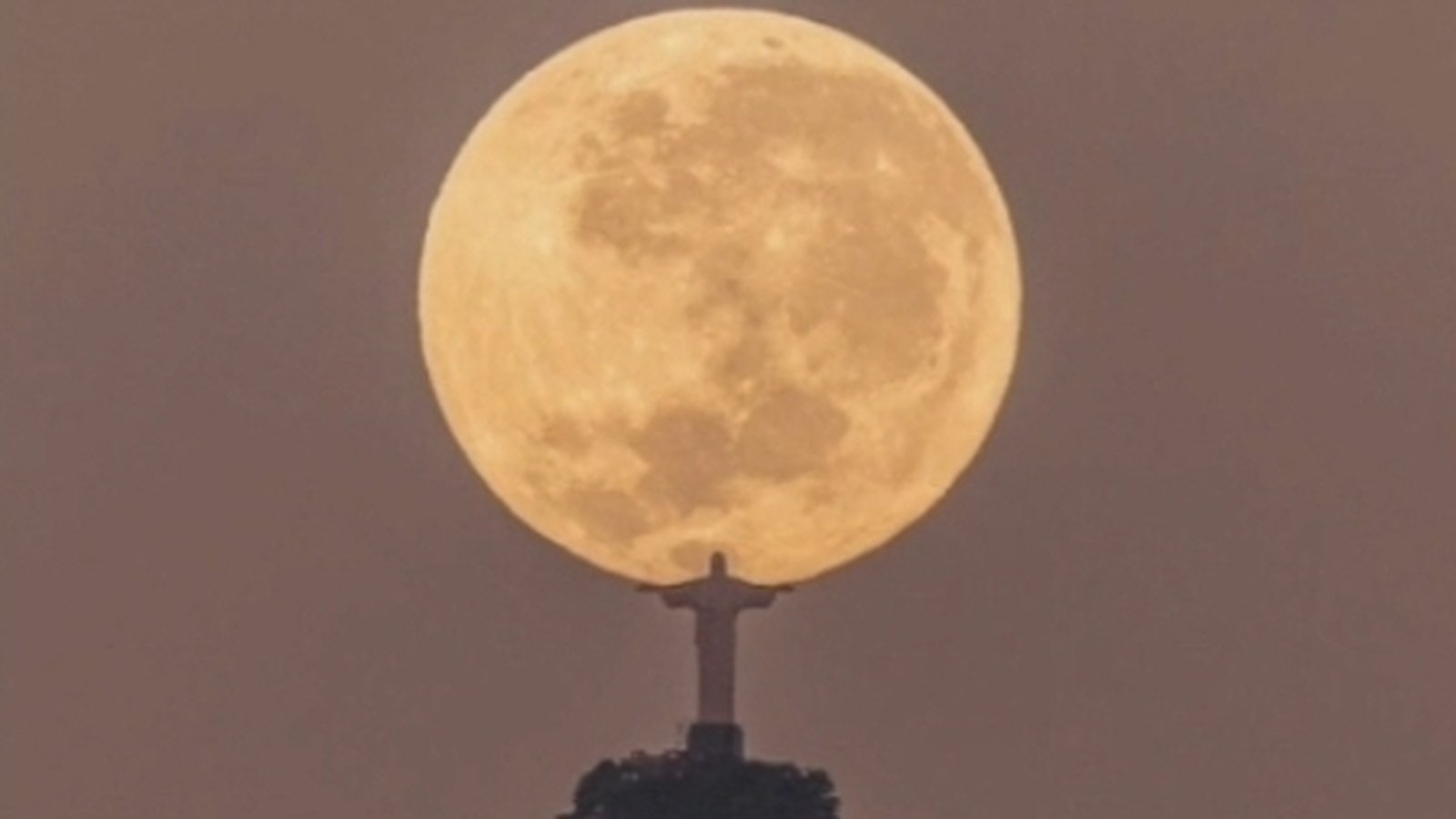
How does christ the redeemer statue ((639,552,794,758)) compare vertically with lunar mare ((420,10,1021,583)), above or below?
below

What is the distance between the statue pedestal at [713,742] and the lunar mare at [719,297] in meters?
0.43

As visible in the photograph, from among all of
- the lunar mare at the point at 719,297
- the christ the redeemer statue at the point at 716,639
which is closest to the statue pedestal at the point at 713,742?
the christ the redeemer statue at the point at 716,639

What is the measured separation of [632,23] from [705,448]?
115 centimetres

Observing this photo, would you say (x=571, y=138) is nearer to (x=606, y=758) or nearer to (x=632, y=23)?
(x=632, y=23)

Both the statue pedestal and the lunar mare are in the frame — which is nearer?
the lunar mare

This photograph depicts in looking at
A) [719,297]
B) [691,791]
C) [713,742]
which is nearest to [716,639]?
[713,742]

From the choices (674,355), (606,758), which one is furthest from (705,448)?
(606,758)

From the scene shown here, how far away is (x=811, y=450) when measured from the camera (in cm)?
1119

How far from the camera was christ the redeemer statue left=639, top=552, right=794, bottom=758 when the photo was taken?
37.7 feet

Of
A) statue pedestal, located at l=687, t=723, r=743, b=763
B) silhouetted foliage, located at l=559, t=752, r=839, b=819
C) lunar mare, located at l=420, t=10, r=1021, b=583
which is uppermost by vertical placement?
lunar mare, located at l=420, t=10, r=1021, b=583

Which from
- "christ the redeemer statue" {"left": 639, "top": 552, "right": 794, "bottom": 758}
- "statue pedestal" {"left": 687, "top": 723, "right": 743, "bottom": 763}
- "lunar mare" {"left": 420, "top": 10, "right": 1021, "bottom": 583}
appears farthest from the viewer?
"statue pedestal" {"left": 687, "top": 723, "right": 743, "bottom": 763}

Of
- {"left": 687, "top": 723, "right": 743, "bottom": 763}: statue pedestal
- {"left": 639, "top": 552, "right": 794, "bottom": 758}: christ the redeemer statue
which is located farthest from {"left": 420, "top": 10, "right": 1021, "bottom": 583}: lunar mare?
{"left": 687, "top": 723, "right": 743, "bottom": 763}: statue pedestal

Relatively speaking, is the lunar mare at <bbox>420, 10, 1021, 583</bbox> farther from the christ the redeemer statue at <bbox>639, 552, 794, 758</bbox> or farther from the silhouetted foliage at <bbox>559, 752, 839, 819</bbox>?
the silhouetted foliage at <bbox>559, 752, 839, 819</bbox>

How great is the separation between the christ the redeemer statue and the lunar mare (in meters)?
0.05
